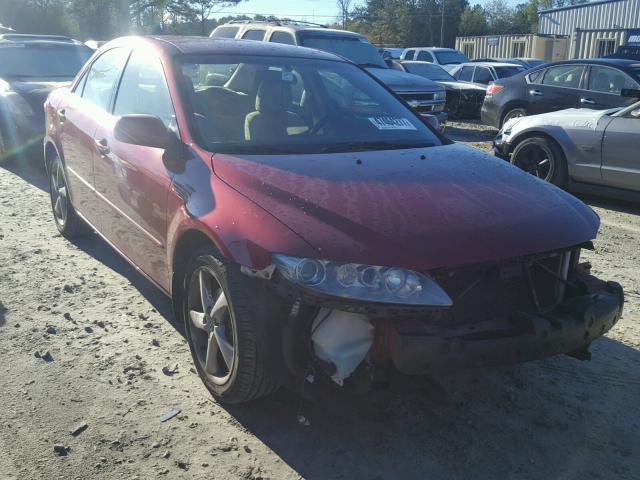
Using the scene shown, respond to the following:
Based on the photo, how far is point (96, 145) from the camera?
4.43 metres

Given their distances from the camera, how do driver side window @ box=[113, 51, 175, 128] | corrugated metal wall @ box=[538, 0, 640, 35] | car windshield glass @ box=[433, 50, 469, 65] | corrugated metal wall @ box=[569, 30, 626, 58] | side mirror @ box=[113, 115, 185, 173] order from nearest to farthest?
1. side mirror @ box=[113, 115, 185, 173]
2. driver side window @ box=[113, 51, 175, 128]
3. car windshield glass @ box=[433, 50, 469, 65]
4. corrugated metal wall @ box=[569, 30, 626, 58]
5. corrugated metal wall @ box=[538, 0, 640, 35]

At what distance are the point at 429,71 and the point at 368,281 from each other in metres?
15.5

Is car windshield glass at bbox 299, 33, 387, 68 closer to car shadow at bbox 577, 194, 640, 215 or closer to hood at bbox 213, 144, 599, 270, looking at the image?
car shadow at bbox 577, 194, 640, 215

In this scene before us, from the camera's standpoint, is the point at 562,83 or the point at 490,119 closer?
the point at 562,83

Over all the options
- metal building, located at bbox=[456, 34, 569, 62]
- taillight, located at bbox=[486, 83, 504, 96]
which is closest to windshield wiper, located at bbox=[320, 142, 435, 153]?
taillight, located at bbox=[486, 83, 504, 96]

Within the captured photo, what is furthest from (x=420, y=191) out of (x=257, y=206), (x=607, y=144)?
(x=607, y=144)

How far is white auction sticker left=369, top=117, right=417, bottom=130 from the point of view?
4.04m

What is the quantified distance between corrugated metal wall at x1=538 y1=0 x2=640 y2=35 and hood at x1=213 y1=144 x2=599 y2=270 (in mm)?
33163

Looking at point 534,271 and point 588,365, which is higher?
point 534,271

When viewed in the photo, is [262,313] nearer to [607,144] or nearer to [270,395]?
[270,395]

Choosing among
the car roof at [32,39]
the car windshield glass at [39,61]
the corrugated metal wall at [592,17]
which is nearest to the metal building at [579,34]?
the corrugated metal wall at [592,17]

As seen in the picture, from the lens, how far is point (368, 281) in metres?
2.61

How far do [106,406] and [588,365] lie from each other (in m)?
2.58

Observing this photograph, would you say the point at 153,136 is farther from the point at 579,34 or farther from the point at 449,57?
the point at 579,34
